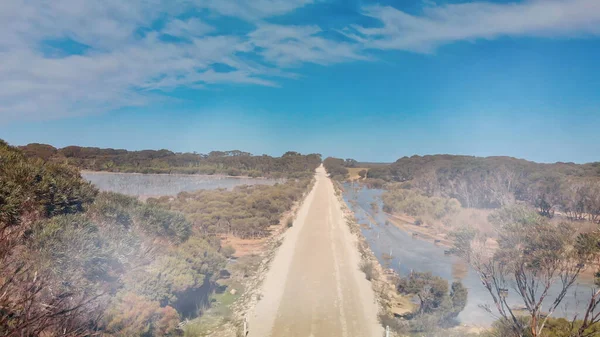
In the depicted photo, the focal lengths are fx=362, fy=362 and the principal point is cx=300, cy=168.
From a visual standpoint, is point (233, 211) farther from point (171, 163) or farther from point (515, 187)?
point (171, 163)

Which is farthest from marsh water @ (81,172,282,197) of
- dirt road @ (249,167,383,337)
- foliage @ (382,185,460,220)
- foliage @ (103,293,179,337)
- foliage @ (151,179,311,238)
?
foliage @ (382,185,460,220)

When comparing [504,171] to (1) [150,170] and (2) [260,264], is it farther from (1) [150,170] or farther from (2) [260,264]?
(1) [150,170]

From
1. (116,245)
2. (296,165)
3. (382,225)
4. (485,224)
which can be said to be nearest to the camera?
(116,245)

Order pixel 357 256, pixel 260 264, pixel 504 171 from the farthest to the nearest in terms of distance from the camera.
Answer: pixel 504 171
pixel 357 256
pixel 260 264

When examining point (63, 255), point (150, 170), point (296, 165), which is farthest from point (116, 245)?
point (296, 165)

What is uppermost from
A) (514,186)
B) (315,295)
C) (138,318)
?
(514,186)

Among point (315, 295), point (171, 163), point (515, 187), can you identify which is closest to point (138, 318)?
point (315, 295)
